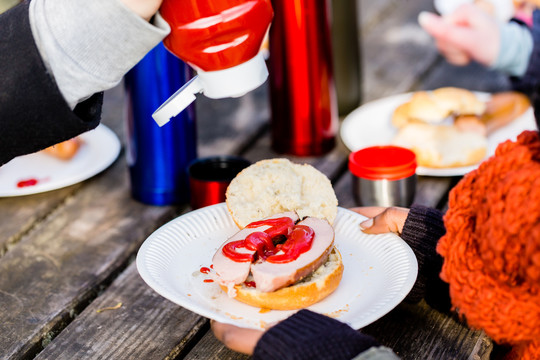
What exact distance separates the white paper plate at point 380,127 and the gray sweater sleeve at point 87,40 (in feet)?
2.74

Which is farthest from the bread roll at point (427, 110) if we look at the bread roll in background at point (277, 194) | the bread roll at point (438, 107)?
the bread roll in background at point (277, 194)

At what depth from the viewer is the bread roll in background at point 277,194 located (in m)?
1.16

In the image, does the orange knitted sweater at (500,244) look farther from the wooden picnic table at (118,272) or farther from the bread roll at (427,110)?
the bread roll at (427,110)

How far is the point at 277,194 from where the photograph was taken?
3.90ft

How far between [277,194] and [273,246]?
0.20 meters

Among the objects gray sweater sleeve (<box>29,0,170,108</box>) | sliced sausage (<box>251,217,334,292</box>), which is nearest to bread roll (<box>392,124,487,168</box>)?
sliced sausage (<box>251,217,334,292</box>)

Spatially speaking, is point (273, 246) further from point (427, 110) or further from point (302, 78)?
point (427, 110)

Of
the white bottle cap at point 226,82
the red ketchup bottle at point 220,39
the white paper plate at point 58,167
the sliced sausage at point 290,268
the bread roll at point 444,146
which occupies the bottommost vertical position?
the bread roll at point 444,146

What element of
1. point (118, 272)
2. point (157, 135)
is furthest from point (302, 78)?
point (118, 272)

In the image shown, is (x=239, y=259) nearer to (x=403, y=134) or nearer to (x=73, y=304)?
(x=73, y=304)

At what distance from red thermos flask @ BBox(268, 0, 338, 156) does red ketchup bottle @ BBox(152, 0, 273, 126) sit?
0.60 m

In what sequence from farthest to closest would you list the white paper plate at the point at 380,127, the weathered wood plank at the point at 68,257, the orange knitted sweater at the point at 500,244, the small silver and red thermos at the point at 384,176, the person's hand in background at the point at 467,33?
the person's hand in background at the point at 467,33
the white paper plate at the point at 380,127
the small silver and red thermos at the point at 384,176
the weathered wood plank at the point at 68,257
the orange knitted sweater at the point at 500,244

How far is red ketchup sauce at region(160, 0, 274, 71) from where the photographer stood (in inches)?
33.3

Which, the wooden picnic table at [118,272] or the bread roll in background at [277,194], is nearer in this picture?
the wooden picnic table at [118,272]
